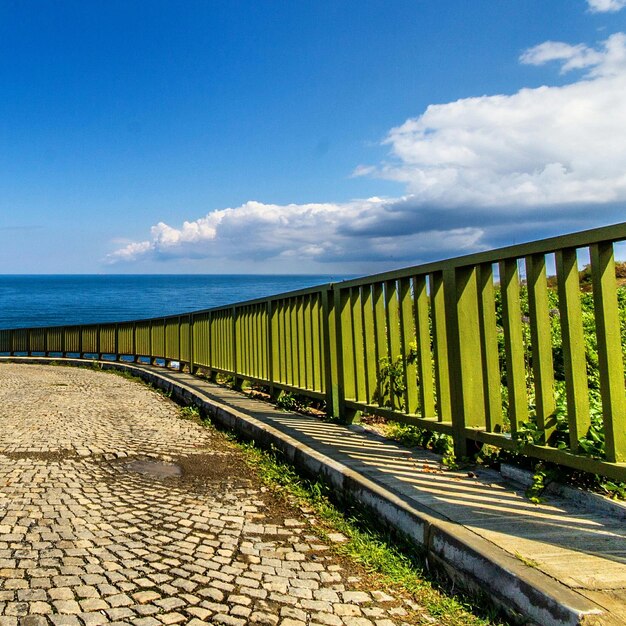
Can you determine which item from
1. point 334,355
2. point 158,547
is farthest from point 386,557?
point 334,355

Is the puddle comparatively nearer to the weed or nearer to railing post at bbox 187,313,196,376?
the weed

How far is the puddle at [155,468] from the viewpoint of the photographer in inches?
196

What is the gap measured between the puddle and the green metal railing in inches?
70.2

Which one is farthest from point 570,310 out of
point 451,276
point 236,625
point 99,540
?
point 99,540

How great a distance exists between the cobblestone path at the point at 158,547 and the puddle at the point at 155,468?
0.02 metres

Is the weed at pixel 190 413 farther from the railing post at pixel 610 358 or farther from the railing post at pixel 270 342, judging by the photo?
the railing post at pixel 610 358

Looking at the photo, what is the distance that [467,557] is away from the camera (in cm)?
262

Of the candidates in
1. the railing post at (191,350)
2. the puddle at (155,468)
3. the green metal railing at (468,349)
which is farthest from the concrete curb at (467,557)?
the railing post at (191,350)

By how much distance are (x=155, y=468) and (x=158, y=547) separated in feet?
6.67

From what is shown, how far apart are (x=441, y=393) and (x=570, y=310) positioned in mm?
1384

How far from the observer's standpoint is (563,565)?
7.94 ft

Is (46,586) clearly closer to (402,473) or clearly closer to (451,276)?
(402,473)

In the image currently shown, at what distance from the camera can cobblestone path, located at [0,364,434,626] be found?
2.49 m

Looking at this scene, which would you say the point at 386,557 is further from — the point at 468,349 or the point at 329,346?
the point at 329,346
